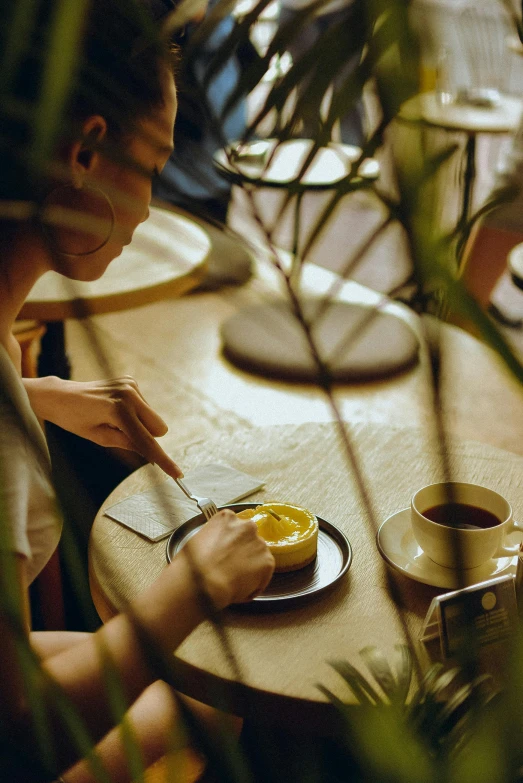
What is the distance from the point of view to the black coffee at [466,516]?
93 centimetres

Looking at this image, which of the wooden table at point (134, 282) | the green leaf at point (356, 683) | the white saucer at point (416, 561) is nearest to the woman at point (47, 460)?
the green leaf at point (356, 683)

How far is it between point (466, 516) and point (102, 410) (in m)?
0.57

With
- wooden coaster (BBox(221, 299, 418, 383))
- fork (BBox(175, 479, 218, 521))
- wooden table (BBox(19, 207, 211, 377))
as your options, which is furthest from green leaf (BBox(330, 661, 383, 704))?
wooden coaster (BBox(221, 299, 418, 383))

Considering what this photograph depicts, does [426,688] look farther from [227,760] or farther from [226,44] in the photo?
[226,44]

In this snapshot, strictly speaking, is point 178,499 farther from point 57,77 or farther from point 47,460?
point 57,77

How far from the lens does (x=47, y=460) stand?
52 cm

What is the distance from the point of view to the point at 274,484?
1175 mm

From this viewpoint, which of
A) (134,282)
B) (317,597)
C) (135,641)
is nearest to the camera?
(135,641)

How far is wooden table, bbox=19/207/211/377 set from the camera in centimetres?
177

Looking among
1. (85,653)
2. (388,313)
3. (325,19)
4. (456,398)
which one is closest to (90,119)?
(85,653)

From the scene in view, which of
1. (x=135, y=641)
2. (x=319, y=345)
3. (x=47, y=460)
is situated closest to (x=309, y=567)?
(x=135, y=641)

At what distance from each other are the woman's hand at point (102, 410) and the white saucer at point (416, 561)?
387 millimetres

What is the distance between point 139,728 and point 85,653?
1.03ft

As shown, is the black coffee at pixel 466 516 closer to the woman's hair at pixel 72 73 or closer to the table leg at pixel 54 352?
the woman's hair at pixel 72 73
